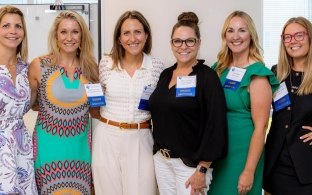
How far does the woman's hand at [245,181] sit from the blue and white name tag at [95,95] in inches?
37.6

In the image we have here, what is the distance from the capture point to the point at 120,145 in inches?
85.9

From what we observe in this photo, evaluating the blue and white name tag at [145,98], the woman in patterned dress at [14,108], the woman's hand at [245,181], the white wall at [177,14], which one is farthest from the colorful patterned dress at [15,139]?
the white wall at [177,14]

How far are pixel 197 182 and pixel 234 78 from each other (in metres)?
0.65

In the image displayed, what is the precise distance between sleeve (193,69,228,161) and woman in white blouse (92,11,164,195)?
0.42 meters

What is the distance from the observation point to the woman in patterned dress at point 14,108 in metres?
2.04

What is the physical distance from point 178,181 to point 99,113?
2.54ft

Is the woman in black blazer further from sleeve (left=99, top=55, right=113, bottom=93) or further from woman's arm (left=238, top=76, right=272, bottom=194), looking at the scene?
sleeve (left=99, top=55, right=113, bottom=93)

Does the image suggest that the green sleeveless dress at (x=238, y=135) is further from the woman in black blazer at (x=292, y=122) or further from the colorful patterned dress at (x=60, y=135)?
the colorful patterned dress at (x=60, y=135)

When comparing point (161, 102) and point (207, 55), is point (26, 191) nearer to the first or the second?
point (161, 102)

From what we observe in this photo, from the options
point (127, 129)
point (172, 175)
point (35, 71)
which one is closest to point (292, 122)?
point (172, 175)

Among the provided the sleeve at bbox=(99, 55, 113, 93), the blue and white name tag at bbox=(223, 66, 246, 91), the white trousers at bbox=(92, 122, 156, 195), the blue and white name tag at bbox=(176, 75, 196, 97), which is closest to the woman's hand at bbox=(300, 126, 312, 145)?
the blue and white name tag at bbox=(223, 66, 246, 91)

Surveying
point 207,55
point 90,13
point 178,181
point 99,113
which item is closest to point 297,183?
point 178,181

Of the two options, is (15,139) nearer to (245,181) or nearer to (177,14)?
(245,181)

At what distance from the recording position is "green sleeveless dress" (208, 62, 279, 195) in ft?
6.69
